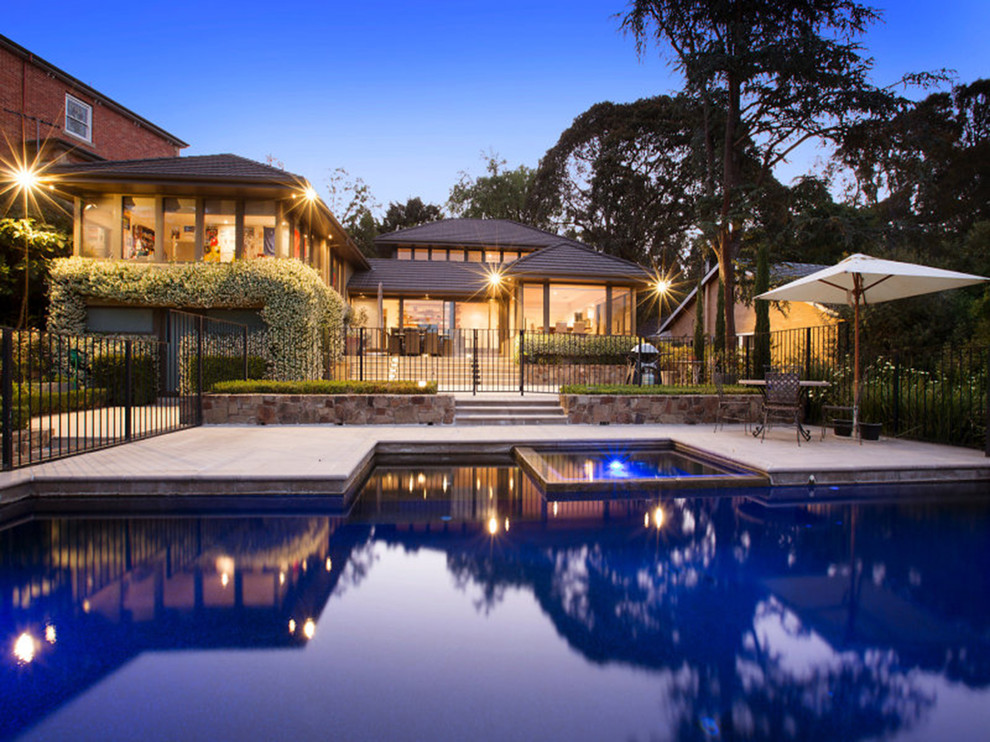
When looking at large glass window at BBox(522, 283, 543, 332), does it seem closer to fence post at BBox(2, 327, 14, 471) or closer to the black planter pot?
the black planter pot

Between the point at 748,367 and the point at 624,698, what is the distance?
1083 cm

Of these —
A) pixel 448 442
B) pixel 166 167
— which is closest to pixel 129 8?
pixel 166 167

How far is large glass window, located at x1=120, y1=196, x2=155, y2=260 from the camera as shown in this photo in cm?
1297

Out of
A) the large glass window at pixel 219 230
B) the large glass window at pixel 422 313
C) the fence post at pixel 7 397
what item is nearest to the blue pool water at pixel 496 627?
the fence post at pixel 7 397

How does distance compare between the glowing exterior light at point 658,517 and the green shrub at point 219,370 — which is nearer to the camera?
the glowing exterior light at point 658,517

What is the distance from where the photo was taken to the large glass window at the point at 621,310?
18.0 meters

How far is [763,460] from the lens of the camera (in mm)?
6379

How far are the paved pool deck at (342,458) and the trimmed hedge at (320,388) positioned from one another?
2.53ft

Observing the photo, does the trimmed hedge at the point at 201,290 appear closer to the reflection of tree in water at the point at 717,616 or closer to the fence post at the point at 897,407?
the reflection of tree in water at the point at 717,616

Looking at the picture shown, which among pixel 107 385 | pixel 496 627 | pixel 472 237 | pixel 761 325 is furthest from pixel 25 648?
pixel 472 237

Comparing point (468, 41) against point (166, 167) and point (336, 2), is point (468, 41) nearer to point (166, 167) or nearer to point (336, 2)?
point (336, 2)

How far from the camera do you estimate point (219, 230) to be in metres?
13.2

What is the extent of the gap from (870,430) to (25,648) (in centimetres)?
954

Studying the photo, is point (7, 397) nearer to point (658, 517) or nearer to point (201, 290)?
point (658, 517)
